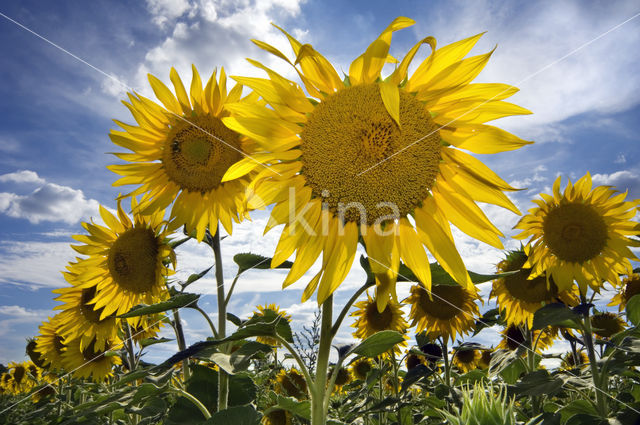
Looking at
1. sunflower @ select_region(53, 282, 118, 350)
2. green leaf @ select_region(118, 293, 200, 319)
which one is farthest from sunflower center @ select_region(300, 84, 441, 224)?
sunflower @ select_region(53, 282, 118, 350)

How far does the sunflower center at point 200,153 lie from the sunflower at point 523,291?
3.22 meters

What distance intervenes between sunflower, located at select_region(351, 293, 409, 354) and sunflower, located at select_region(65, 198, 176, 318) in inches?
107

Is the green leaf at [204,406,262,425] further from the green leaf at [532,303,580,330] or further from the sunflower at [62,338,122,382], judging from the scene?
the sunflower at [62,338,122,382]

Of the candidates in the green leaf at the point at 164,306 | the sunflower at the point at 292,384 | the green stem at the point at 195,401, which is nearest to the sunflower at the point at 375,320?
the sunflower at the point at 292,384

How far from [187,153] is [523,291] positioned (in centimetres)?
377

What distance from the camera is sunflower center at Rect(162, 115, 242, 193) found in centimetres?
260

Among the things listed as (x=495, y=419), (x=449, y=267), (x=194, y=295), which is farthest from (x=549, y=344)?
(x=495, y=419)

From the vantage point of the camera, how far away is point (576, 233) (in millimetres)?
4469

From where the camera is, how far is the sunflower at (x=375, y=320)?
5.46 m

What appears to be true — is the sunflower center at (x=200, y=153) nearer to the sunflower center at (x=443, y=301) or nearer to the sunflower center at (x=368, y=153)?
the sunflower center at (x=368, y=153)

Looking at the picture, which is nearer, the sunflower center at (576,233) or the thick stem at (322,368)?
the thick stem at (322,368)

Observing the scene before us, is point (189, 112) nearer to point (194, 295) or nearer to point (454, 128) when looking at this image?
point (194, 295)

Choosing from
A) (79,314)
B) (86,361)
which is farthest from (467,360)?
(79,314)

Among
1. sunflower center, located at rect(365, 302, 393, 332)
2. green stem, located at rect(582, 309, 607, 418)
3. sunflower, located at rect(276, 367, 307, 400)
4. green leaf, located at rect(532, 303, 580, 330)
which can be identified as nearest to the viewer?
green leaf, located at rect(532, 303, 580, 330)
